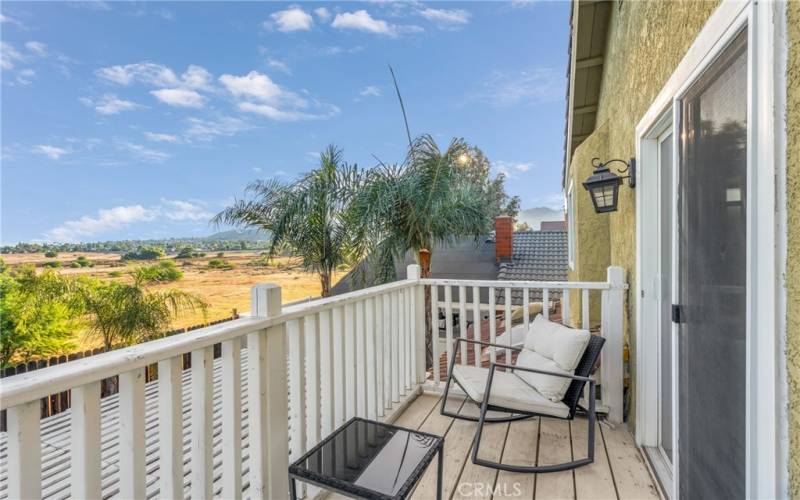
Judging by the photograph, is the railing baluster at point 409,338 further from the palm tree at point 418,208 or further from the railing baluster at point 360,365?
the palm tree at point 418,208

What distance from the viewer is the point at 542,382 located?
2691 millimetres

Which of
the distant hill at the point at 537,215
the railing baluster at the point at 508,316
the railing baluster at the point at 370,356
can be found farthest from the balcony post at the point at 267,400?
the distant hill at the point at 537,215

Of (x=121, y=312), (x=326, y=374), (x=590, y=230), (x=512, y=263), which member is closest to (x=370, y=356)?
(x=326, y=374)

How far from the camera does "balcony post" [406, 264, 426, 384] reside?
365 cm

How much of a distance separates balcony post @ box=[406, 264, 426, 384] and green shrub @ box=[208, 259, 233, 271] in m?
3.75

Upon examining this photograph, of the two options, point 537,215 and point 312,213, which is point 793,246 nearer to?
point 312,213

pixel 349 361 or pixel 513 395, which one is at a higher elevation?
pixel 349 361

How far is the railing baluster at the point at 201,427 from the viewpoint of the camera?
59.9 inches

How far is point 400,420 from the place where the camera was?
3199 mm

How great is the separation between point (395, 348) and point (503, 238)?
6797mm

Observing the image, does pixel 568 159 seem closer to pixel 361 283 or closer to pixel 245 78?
pixel 361 283

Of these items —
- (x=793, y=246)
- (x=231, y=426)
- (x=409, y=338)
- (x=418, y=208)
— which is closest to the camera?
(x=793, y=246)

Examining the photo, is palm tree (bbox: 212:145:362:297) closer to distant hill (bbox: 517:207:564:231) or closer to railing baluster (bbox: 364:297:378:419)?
railing baluster (bbox: 364:297:378:419)

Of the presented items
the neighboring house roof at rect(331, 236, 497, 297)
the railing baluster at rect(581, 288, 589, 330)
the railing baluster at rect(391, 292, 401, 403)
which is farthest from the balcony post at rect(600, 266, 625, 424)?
the neighboring house roof at rect(331, 236, 497, 297)
